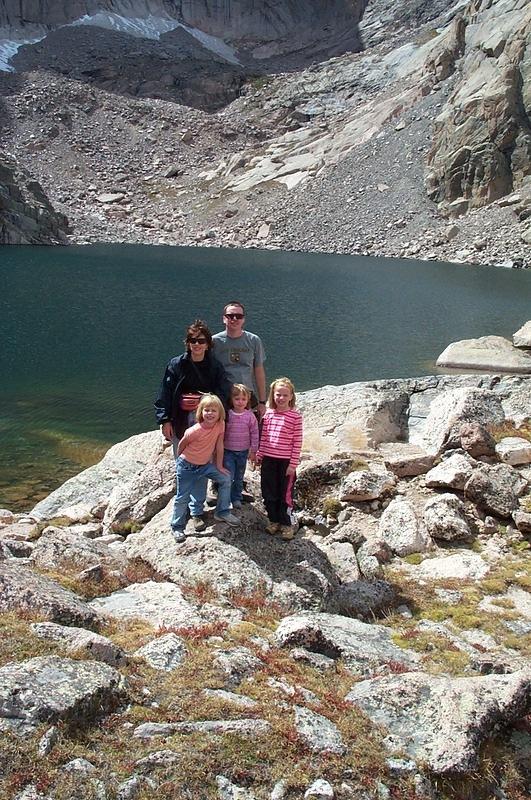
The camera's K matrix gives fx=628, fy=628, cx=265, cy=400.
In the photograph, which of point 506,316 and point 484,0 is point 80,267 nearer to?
point 506,316

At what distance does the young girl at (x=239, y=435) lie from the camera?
930 centimetres

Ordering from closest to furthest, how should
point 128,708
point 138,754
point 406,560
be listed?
point 138,754, point 128,708, point 406,560

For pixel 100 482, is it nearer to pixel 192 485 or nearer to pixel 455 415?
pixel 192 485

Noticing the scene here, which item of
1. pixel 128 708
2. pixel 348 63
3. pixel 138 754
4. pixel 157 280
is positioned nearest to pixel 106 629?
pixel 128 708

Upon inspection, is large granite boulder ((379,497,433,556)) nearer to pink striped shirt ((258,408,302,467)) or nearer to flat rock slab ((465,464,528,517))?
flat rock slab ((465,464,528,517))

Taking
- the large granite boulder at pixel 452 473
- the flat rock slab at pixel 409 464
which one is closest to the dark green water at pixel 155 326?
the flat rock slab at pixel 409 464

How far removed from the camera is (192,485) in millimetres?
9188

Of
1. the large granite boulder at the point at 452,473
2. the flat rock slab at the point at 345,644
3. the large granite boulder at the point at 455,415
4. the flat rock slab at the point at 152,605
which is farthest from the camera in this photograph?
the large granite boulder at the point at 455,415

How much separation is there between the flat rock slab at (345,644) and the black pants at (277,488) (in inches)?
100

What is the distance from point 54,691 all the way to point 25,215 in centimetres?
10311

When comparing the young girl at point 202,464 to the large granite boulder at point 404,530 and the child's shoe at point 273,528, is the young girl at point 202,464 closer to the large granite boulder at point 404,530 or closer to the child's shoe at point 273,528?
the child's shoe at point 273,528

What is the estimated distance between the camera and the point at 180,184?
128 meters

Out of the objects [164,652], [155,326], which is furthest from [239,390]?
[155,326]

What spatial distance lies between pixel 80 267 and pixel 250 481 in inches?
2475
